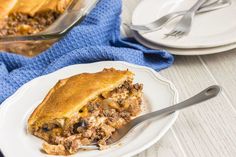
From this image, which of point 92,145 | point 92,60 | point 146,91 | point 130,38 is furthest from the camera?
point 130,38

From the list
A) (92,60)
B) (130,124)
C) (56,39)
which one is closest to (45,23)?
(56,39)

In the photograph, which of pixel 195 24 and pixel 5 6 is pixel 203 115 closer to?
pixel 195 24

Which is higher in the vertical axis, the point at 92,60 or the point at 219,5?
the point at 92,60

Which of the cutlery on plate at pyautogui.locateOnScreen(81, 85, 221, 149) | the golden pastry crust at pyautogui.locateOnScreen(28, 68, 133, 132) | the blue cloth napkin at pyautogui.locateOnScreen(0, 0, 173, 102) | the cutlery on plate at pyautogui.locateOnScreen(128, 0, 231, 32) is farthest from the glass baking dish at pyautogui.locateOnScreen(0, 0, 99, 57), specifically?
the cutlery on plate at pyautogui.locateOnScreen(81, 85, 221, 149)

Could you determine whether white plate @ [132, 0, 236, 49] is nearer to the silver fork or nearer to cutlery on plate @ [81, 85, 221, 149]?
the silver fork

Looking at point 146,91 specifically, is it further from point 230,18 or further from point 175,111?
point 230,18
